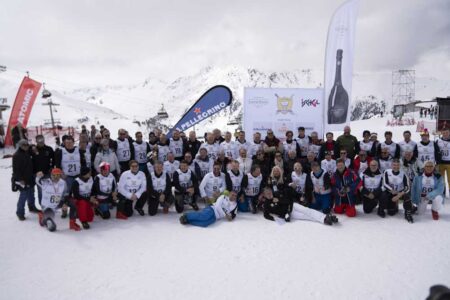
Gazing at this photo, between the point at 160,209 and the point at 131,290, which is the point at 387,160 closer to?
the point at 160,209

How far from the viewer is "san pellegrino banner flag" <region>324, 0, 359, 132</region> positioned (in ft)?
28.7

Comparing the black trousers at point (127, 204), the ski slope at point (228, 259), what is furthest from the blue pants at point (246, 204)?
the black trousers at point (127, 204)

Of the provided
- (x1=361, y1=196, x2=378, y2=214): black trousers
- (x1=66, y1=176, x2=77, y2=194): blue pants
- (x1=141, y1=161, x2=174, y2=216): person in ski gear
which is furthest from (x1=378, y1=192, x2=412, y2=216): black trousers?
(x1=66, y1=176, x2=77, y2=194): blue pants

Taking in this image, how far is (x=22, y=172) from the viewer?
19.1 ft

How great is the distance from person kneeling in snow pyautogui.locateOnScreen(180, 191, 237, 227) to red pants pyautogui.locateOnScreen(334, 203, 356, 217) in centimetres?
216

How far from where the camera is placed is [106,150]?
680 centimetres

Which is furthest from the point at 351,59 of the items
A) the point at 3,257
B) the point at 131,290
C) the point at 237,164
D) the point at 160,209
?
the point at 3,257

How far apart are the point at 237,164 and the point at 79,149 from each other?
11.5 ft

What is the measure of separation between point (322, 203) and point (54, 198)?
5.36 metres

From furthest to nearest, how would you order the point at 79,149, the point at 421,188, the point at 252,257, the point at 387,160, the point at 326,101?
the point at 326,101 → the point at 387,160 → the point at 79,149 → the point at 421,188 → the point at 252,257

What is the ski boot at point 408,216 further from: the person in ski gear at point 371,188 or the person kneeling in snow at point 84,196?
the person kneeling in snow at point 84,196

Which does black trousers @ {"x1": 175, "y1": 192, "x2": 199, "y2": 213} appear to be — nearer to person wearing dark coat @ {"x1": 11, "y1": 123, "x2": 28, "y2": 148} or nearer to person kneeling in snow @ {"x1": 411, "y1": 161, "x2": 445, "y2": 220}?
person kneeling in snow @ {"x1": 411, "y1": 161, "x2": 445, "y2": 220}

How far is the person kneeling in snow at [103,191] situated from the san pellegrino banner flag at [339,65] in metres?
6.03

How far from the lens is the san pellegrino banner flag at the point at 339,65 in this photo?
874 cm
